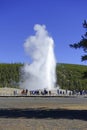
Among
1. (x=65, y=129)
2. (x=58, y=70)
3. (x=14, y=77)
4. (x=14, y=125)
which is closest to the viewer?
(x=65, y=129)

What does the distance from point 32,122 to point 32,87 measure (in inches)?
4164

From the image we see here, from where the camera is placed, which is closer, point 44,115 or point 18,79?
point 44,115

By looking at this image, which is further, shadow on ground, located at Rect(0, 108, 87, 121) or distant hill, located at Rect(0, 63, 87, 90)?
distant hill, located at Rect(0, 63, 87, 90)

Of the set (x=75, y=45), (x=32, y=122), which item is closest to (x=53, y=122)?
(x=32, y=122)

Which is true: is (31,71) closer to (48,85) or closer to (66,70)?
(48,85)

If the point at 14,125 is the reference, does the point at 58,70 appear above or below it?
above

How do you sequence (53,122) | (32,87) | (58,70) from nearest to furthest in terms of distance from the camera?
1. (53,122)
2. (32,87)
3. (58,70)

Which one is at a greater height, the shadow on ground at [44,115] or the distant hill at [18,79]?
the distant hill at [18,79]

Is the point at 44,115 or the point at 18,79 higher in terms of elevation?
the point at 18,79

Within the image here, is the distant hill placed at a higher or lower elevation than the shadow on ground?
higher

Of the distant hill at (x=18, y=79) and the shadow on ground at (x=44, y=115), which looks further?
the distant hill at (x=18, y=79)

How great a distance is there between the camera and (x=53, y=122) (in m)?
22.4

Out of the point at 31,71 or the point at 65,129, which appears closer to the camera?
the point at 65,129

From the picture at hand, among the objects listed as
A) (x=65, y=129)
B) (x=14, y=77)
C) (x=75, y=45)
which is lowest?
(x=65, y=129)
